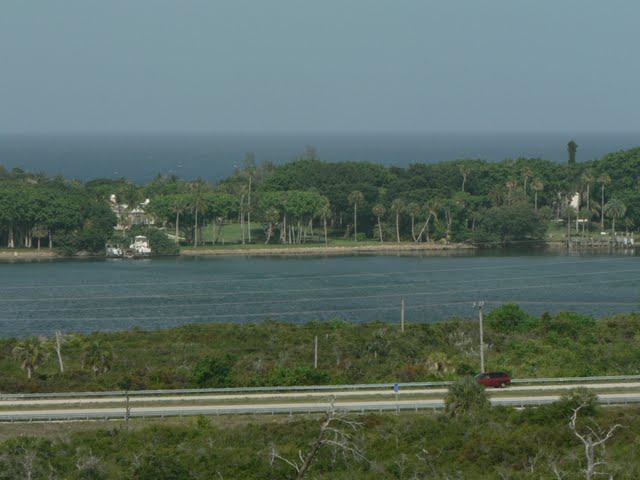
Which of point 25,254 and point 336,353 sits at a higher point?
point 25,254

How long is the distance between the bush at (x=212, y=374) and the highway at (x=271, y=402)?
180 cm

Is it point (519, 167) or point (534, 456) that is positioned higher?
point (519, 167)

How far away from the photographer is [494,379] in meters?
47.2

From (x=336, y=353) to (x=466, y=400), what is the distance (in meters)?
15.7

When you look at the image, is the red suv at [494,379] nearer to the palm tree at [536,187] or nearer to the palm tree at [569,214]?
the palm tree at [569,214]

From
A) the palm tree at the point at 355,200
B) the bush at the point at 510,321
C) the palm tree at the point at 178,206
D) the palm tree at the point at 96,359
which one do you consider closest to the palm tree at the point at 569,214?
the palm tree at the point at 355,200

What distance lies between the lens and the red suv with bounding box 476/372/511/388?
4716 centimetres

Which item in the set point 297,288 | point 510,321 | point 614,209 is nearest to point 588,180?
point 614,209

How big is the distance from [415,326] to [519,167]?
77.6 m

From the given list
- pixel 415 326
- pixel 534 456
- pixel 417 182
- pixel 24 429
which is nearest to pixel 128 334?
pixel 415 326

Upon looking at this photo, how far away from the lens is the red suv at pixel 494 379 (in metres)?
47.2

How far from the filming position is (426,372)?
51.4 m

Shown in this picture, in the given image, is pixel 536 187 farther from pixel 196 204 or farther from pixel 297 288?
pixel 297 288

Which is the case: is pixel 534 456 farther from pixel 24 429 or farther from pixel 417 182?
pixel 417 182
